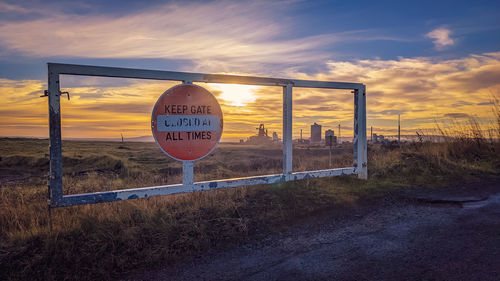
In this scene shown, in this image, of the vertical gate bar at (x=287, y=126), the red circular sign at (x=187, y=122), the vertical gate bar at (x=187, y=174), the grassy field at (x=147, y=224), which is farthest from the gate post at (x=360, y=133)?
the vertical gate bar at (x=187, y=174)

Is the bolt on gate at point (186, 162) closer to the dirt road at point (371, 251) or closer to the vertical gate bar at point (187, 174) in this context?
the vertical gate bar at point (187, 174)

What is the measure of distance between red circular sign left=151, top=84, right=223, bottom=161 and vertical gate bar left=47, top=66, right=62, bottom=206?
1336 millimetres

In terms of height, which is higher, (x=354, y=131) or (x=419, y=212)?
(x=354, y=131)

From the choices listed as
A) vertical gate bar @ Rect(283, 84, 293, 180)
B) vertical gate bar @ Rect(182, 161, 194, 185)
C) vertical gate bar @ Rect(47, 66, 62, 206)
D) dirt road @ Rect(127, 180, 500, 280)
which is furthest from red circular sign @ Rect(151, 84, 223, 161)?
dirt road @ Rect(127, 180, 500, 280)

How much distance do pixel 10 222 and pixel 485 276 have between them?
5.63 meters

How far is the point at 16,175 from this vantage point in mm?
12789

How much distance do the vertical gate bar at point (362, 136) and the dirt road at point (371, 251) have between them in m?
2.57

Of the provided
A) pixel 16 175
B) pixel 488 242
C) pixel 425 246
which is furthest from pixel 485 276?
pixel 16 175

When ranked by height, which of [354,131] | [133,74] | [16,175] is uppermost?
[133,74]

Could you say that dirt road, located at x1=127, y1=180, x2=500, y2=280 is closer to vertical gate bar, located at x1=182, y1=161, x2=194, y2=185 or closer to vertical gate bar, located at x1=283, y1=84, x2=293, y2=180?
vertical gate bar, located at x1=283, y1=84, x2=293, y2=180

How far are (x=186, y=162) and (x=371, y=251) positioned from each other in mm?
3218

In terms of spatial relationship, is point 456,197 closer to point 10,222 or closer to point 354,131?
point 354,131

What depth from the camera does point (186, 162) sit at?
529cm

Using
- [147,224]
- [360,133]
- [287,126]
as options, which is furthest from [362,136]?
[147,224]
